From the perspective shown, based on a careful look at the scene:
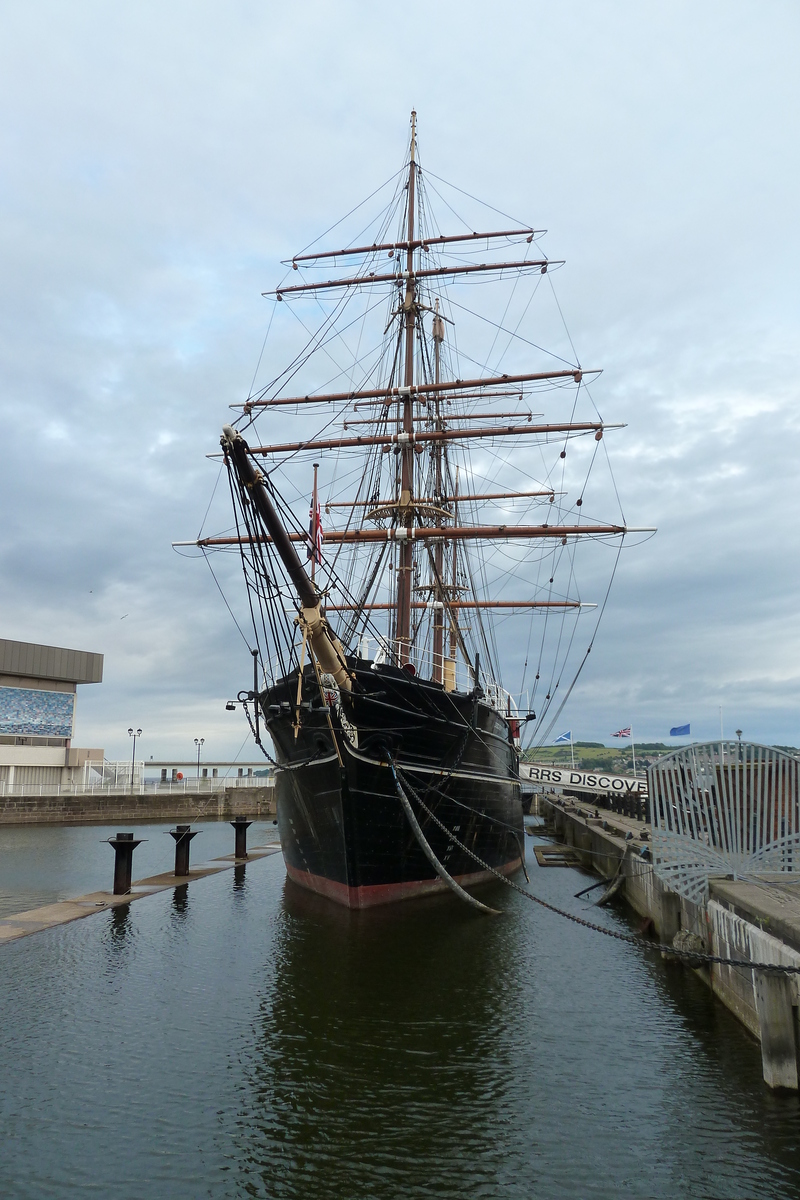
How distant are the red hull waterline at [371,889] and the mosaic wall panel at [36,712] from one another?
33.7 m

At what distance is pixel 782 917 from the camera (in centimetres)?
751

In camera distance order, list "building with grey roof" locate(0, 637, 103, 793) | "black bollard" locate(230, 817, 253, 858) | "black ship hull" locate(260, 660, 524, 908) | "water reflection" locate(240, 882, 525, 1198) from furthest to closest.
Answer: "building with grey roof" locate(0, 637, 103, 793) → "black bollard" locate(230, 817, 253, 858) → "black ship hull" locate(260, 660, 524, 908) → "water reflection" locate(240, 882, 525, 1198)

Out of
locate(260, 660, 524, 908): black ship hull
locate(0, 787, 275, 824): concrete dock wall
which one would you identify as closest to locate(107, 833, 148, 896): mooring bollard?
locate(260, 660, 524, 908): black ship hull

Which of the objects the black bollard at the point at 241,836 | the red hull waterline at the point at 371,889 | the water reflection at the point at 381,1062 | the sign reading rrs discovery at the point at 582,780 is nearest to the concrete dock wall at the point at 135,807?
the black bollard at the point at 241,836

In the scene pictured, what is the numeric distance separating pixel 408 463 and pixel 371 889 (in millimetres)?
12499

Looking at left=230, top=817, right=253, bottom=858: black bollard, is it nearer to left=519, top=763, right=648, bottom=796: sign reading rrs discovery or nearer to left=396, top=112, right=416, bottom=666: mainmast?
left=396, top=112, right=416, bottom=666: mainmast

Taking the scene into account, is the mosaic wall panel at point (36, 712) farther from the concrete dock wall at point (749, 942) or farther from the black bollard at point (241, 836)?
the concrete dock wall at point (749, 942)

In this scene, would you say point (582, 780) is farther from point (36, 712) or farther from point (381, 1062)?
point (36, 712)

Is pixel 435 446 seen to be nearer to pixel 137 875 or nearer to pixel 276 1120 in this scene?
pixel 137 875

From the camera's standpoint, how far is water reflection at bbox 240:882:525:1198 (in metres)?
5.90

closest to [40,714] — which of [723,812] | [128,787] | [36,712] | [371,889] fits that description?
[36,712]

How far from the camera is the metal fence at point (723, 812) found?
28.2 feet

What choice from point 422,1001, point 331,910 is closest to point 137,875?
point 331,910

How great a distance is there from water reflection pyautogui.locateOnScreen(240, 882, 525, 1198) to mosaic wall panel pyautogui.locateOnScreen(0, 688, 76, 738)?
125 feet
